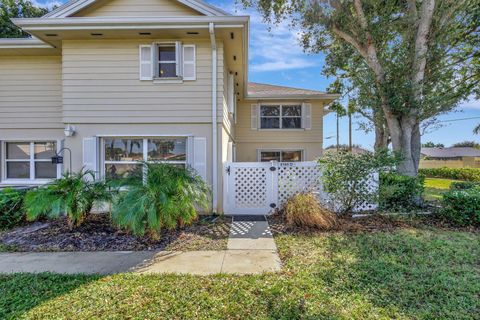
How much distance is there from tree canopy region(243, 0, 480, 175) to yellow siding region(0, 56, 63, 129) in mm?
9089

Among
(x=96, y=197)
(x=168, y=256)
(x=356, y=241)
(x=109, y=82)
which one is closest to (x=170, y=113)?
(x=109, y=82)

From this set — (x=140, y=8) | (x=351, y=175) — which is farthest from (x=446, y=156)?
(x=140, y=8)

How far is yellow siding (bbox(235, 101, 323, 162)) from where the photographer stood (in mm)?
13000

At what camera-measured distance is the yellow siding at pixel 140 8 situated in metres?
7.09

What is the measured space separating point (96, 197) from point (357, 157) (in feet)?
→ 20.6

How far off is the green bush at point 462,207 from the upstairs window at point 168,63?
7.39 m

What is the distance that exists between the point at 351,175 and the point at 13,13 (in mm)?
16916

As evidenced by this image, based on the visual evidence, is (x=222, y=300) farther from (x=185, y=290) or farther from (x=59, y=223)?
(x=59, y=223)

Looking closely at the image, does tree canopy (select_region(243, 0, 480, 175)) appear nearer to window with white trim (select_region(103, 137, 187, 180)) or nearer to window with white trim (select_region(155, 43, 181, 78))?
window with white trim (select_region(155, 43, 181, 78))

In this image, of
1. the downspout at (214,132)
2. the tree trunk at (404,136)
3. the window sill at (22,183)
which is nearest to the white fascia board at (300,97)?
the tree trunk at (404,136)

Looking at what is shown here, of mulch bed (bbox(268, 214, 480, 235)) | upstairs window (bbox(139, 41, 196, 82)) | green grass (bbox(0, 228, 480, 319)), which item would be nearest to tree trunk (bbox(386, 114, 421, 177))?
mulch bed (bbox(268, 214, 480, 235))

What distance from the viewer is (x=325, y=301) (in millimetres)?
2893

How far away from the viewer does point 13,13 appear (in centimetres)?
1214

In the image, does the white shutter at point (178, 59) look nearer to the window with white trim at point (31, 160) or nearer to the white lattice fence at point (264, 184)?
the white lattice fence at point (264, 184)
